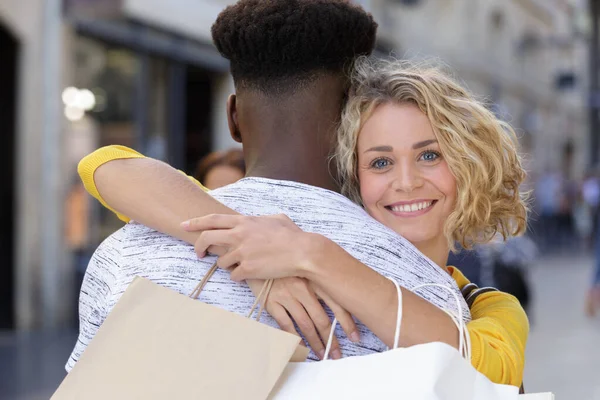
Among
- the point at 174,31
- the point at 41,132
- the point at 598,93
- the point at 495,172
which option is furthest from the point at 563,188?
the point at 495,172

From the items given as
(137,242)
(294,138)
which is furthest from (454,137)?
(137,242)

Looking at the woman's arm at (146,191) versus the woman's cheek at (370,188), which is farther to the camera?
the woman's cheek at (370,188)

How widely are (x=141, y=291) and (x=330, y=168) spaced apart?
17.9 inches

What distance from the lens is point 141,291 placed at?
59.8 inches

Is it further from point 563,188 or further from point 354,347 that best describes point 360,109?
point 563,188

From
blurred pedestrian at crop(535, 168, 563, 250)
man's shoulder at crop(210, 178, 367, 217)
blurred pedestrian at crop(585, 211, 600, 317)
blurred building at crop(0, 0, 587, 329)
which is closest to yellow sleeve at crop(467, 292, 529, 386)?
man's shoulder at crop(210, 178, 367, 217)

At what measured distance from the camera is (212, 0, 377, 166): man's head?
1708mm

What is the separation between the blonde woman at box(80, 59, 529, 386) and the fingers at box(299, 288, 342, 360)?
28 mm

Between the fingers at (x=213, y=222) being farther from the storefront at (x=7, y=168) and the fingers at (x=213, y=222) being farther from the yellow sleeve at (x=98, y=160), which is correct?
the storefront at (x=7, y=168)

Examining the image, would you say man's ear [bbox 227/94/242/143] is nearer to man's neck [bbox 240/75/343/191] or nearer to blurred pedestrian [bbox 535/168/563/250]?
man's neck [bbox 240/75/343/191]

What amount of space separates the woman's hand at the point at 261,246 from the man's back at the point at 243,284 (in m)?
0.06

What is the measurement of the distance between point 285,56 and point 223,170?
2.70 m

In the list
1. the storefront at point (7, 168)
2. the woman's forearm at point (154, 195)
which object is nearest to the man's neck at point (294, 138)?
the woman's forearm at point (154, 195)

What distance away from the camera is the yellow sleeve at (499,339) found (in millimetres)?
1562
